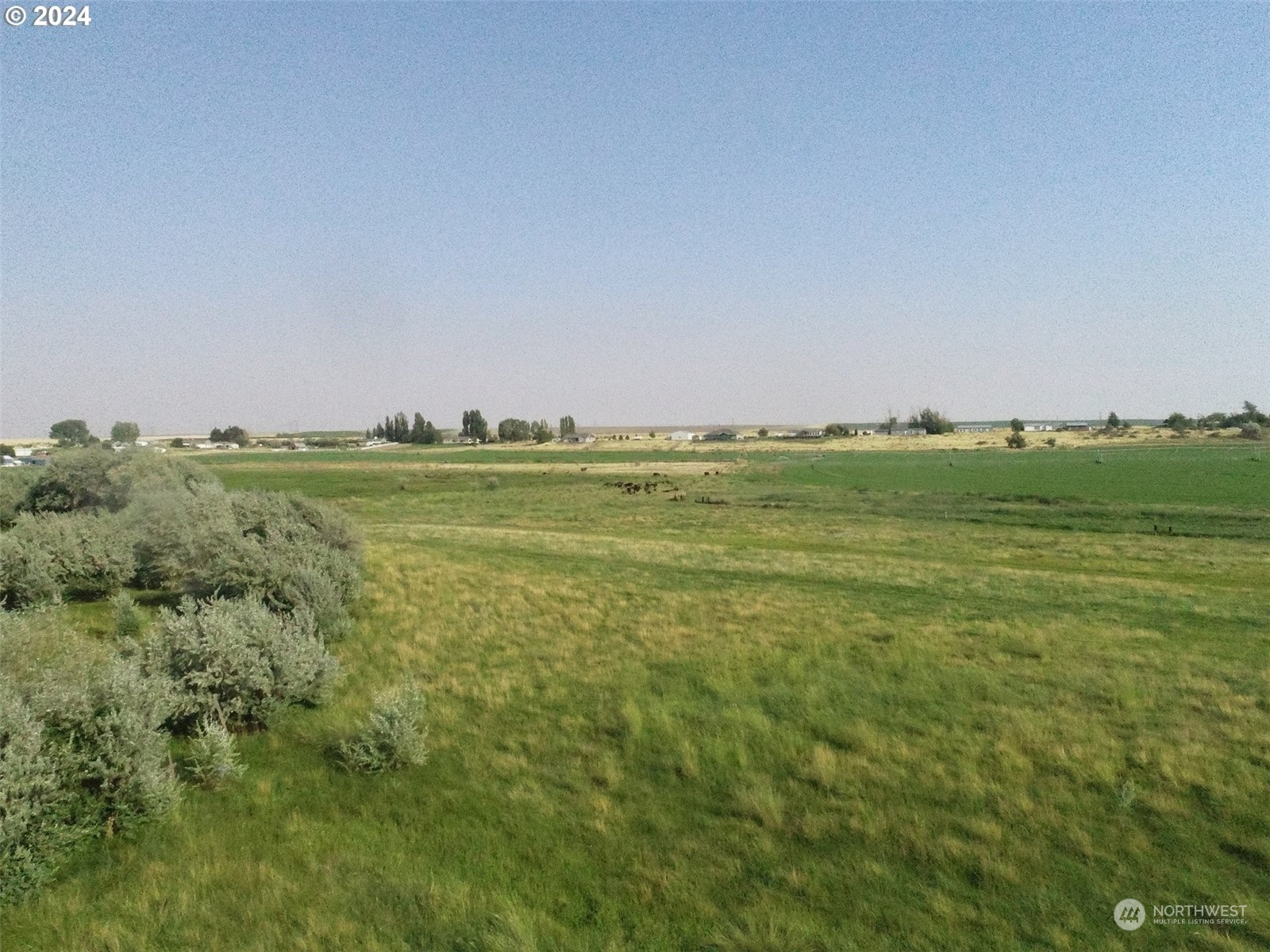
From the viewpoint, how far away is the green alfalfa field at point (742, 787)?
6.97 m

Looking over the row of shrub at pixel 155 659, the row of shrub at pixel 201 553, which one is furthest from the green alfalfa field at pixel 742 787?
the row of shrub at pixel 201 553

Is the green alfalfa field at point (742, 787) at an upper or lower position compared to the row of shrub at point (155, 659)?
lower

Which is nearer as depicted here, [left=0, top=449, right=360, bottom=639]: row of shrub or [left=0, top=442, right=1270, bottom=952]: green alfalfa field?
[left=0, top=442, right=1270, bottom=952]: green alfalfa field

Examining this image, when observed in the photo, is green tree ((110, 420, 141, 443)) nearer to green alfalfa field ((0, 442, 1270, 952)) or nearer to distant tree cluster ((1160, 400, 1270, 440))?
green alfalfa field ((0, 442, 1270, 952))

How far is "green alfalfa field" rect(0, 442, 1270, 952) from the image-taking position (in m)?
6.97

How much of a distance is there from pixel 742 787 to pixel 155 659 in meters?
9.25

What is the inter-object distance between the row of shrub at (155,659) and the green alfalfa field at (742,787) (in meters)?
0.51

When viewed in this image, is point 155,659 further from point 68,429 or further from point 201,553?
point 68,429

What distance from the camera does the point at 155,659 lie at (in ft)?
34.9

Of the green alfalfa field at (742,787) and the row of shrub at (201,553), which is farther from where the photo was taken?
the row of shrub at (201,553)

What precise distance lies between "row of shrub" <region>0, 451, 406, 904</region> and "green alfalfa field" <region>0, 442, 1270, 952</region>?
0.51 meters

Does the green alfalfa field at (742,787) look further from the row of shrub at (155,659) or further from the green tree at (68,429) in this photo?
the green tree at (68,429)

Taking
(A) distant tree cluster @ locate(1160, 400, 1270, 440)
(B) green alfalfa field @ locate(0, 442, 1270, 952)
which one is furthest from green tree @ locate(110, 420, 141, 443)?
(A) distant tree cluster @ locate(1160, 400, 1270, 440)

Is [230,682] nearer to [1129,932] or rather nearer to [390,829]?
[390,829]
